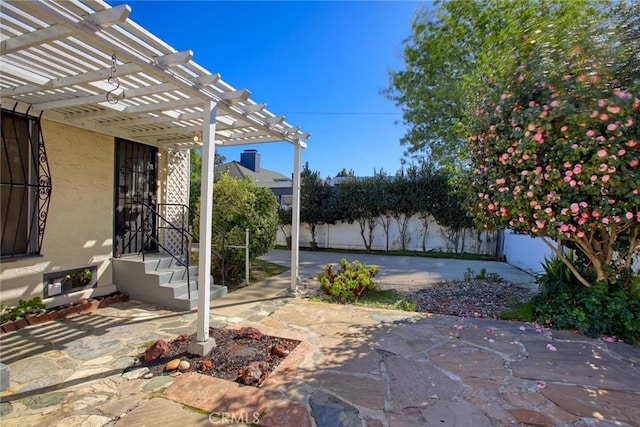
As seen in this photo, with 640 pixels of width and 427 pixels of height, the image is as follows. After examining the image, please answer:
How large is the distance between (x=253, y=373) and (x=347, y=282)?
10.7 ft

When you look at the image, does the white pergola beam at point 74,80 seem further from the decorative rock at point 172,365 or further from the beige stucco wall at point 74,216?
the decorative rock at point 172,365

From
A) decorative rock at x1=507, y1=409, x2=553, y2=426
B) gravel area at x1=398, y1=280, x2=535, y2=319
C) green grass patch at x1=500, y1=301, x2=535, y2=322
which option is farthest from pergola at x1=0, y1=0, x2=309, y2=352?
green grass patch at x1=500, y1=301, x2=535, y2=322

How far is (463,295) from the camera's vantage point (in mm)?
6094

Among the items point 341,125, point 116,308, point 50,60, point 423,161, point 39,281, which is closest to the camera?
point 50,60

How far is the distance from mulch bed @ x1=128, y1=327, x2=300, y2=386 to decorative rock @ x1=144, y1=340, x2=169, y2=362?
0.02 metres

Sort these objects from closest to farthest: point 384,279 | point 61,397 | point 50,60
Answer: point 61,397 → point 50,60 → point 384,279

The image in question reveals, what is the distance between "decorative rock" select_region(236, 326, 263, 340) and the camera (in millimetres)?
3770

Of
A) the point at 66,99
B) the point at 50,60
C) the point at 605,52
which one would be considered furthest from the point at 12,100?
the point at 605,52

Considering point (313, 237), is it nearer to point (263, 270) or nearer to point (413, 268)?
point (413, 268)

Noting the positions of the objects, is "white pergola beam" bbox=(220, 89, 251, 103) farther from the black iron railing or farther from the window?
the black iron railing

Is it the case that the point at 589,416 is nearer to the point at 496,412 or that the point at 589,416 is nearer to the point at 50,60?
the point at 496,412

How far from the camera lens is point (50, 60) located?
323cm

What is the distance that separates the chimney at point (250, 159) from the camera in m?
22.2

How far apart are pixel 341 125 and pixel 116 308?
14.0m
